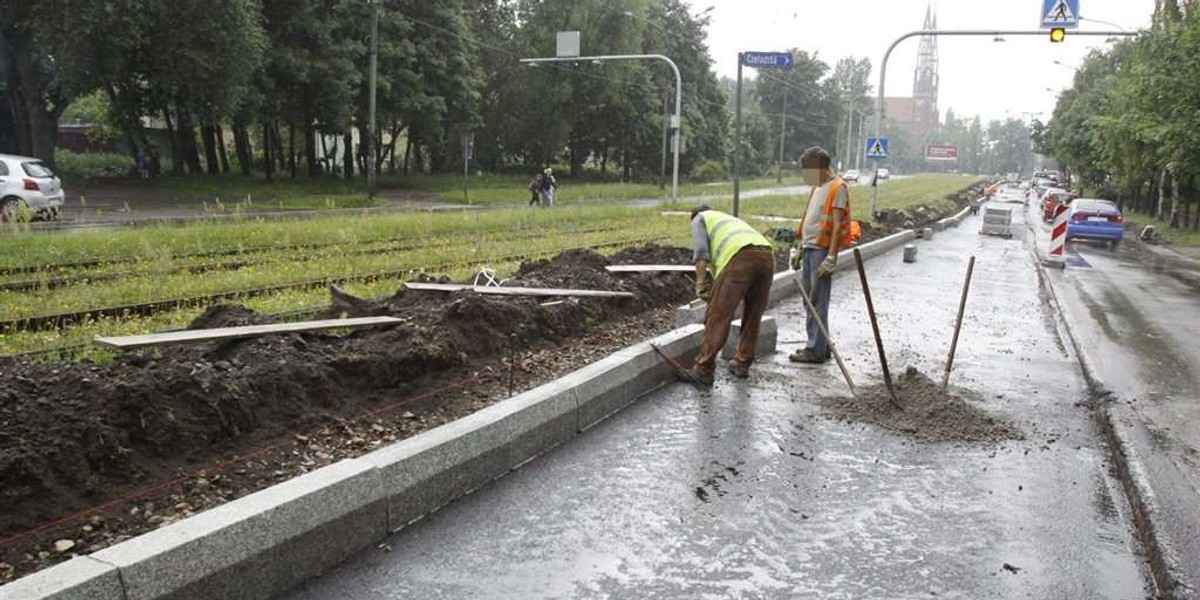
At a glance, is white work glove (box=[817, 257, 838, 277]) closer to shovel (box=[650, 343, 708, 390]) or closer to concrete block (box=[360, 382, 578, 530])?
shovel (box=[650, 343, 708, 390])

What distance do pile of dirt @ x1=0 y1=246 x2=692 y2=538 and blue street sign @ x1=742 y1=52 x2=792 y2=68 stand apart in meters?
6.73

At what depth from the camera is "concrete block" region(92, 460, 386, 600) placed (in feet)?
9.71

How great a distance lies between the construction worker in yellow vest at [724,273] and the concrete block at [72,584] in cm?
455

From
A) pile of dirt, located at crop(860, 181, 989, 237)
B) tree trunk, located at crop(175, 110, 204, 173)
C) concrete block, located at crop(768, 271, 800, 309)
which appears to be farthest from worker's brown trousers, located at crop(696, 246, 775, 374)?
tree trunk, located at crop(175, 110, 204, 173)

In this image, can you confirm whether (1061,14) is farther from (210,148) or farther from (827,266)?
(210,148)

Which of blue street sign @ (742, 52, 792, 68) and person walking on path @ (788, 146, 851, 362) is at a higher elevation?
blue street sign @ (742, 52, 792, 68)

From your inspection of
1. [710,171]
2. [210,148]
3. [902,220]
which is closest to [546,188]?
[902,220]

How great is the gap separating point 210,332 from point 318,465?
5.42 ft

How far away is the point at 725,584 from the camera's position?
3.66 metres

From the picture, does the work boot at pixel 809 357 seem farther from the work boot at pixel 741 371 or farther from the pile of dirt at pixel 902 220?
the pile of dirt at pixel 902 220

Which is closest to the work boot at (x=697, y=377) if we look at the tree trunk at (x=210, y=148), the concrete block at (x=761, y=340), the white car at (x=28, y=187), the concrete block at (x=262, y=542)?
the concrete block at (x=761, y=340)

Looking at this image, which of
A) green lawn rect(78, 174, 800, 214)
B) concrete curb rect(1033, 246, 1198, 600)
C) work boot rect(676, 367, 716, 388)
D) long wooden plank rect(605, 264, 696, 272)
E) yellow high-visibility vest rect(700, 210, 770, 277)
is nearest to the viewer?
concrete curb rect(1033, 246, 1198, 600)

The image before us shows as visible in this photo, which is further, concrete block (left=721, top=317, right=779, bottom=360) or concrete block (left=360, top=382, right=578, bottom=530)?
concrete block (left=721, top=317, right=779, bottom=360)

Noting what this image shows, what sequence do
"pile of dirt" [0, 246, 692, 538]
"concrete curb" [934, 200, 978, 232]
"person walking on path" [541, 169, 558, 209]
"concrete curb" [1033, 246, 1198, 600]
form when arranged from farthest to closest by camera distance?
"person walking on path" [541, 169, 558, 209] < "concrete curb" [934, 200, 978, 232] < "concrete curb" [1033, 246, 1198, 600] < "pile of dirt" [0, 246, 692, 538]
